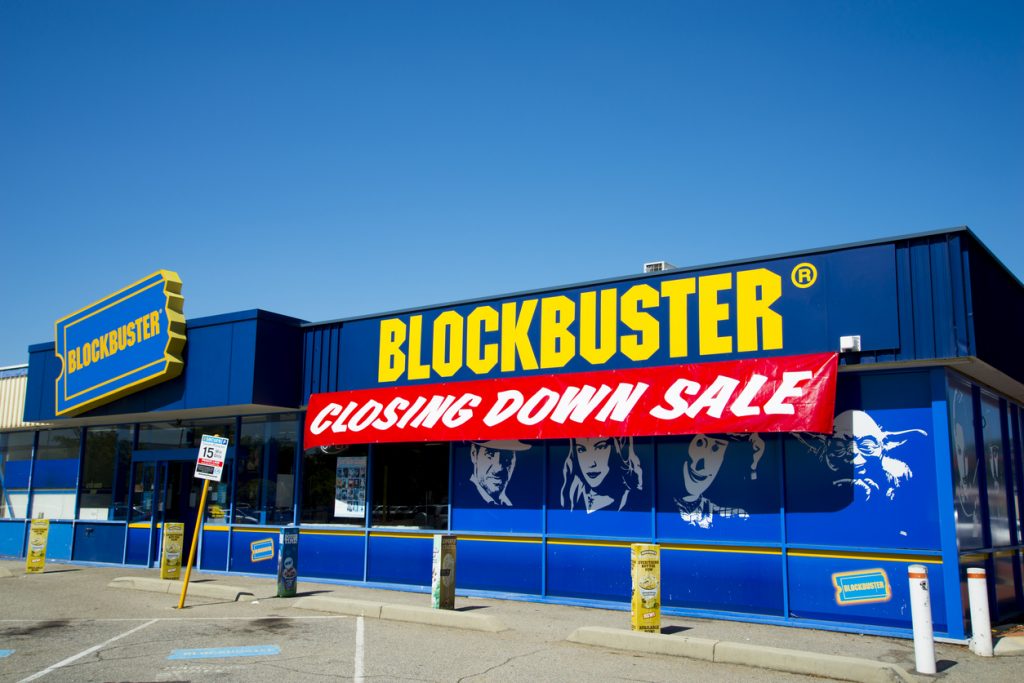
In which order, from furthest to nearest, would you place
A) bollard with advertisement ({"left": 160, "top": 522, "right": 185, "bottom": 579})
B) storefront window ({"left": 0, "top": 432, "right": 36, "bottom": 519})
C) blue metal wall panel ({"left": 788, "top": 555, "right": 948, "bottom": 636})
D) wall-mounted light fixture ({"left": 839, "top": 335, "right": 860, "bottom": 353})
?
storefront window ({"left": 0, "top": 432, "right": 36, "bottom": 519}) < bollard with advertisement ({"left": 160, "top": 522, "right": 185, "bottom": 579}) < wall-mounted light fixture ({"left": 839, "top": 335, "right": 860, "bottom": 353}) < blue metal wall panel ({"left": 788, "top": 555, "right": 948, "bottom": 636})

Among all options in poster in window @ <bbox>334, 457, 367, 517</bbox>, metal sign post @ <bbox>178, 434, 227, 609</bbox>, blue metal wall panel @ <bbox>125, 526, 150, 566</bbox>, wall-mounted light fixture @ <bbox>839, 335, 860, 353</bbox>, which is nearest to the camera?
wall-mounted light fixture @ <bbox>839, 335, 860, 353</bbox>

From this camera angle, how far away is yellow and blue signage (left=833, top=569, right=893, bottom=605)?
12344 millimetres

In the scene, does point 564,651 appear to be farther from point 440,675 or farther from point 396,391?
point 396,391

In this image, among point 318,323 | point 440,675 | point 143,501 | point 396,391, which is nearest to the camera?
point 440,675

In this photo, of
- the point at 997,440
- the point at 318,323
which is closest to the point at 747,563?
the point at 997,440

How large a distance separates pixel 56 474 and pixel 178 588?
10515mm

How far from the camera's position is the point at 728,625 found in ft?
42.7

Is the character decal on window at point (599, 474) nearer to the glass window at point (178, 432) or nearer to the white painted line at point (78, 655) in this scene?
the white painted line at point (78, 655)

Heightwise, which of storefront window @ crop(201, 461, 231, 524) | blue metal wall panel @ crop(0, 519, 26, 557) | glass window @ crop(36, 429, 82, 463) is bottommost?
blue metal wall panel @ crop(0, 519, 26, 557)

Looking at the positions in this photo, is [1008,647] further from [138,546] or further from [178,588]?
[138,546]

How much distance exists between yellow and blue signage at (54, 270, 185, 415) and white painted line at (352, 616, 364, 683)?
9.08 meters

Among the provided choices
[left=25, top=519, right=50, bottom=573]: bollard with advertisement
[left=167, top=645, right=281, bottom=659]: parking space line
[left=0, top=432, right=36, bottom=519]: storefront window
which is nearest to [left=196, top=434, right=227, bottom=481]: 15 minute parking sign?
[left=167, top=645, right=281, bottom=659]: parking space line

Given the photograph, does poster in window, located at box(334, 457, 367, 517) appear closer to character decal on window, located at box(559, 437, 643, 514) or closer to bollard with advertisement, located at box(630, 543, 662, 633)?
character decal on window, located at box(559, 437, 643, 514)

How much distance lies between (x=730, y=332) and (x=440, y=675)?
7.15 meters
